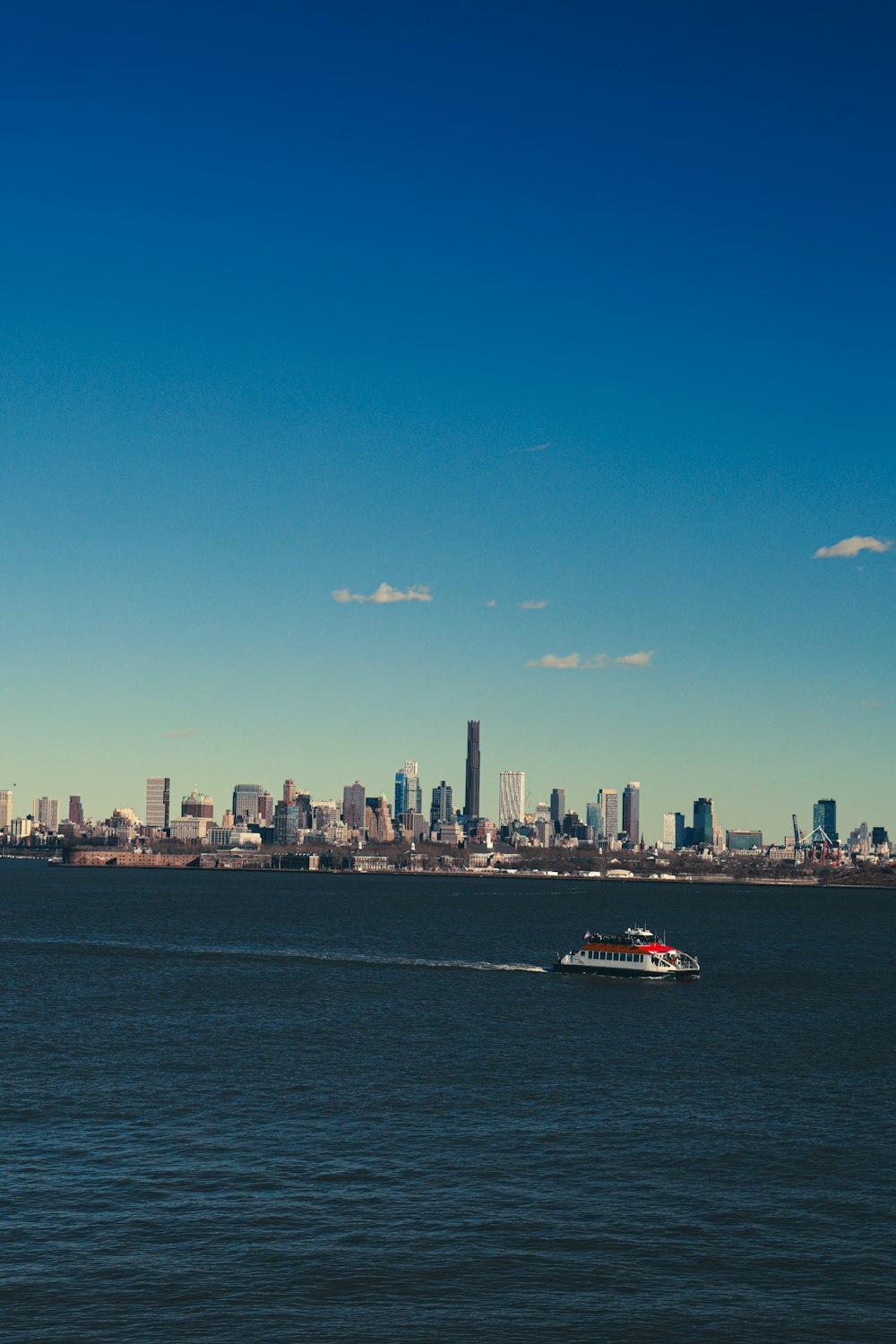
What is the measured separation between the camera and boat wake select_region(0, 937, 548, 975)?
139 m

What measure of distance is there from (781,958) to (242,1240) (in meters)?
124

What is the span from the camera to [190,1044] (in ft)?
280

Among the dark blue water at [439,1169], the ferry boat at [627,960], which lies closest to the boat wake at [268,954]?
the ferry boat at [627,960]

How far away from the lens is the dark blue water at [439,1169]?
42750 mm

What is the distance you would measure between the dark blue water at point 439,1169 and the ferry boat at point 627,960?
2215 cm

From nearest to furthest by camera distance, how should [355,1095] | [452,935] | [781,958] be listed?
[355,1095], [781,958], [452,935]

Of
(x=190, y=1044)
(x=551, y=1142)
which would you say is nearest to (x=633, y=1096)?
(x=551, y=1142)

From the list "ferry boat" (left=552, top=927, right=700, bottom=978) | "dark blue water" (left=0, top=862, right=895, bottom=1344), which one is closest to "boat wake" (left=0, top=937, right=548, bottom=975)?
"ferry boat" (left=552, top=927, right=700, bottom=978)

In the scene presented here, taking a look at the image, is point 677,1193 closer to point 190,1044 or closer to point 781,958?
point 190,1044

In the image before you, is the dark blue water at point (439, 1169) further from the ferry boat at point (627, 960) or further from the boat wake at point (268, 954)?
the boat wake at point (268, 954)

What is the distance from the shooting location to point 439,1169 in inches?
2249

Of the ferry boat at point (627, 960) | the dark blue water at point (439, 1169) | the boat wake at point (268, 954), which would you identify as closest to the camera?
the dark blue water at point (439, 1169)

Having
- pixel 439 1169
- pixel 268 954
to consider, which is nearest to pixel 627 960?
pixel 268 954

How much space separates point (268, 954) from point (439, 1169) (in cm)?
9331
